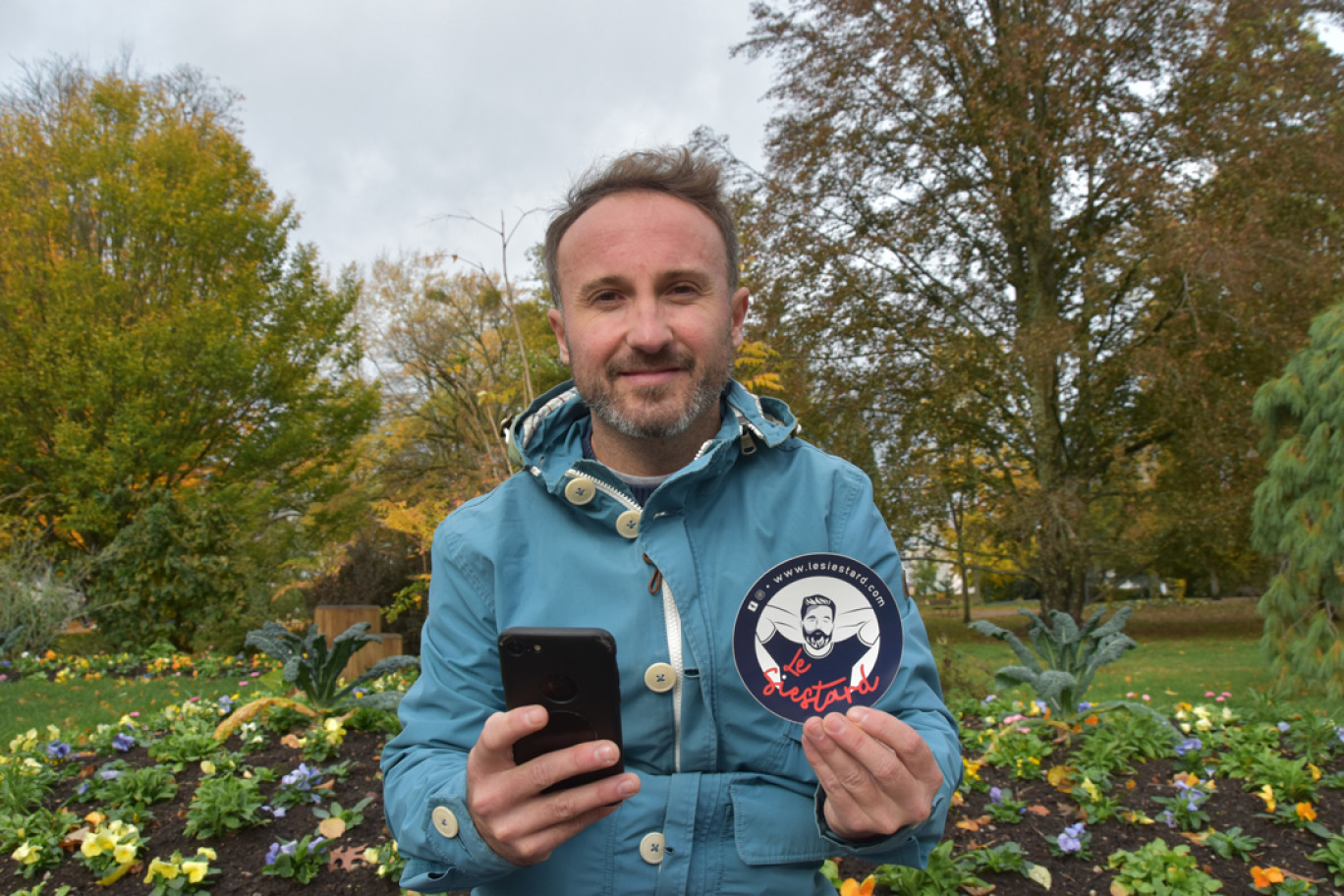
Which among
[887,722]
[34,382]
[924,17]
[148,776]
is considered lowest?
[148,776]

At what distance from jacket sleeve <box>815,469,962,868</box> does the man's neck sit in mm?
322

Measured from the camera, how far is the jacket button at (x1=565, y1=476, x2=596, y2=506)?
5.49 feet

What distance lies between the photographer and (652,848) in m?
1.51

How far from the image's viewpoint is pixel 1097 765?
3482mm

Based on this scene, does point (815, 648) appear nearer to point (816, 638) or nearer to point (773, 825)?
point (816, 638)

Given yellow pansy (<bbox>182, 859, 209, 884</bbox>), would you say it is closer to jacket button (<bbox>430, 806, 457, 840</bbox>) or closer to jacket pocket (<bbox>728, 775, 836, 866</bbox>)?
jacket button (<bbox>430, 806, 457, 840</bbox>)

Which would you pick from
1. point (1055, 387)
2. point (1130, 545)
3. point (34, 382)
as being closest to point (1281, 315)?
point (1055, 387)

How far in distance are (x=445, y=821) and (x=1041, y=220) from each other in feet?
48.3

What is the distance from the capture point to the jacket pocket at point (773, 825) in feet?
4.97

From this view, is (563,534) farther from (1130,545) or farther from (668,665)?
(1130,545)

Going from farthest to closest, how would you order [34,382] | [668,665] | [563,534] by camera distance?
[34,382] → [563,534] → [668,665]

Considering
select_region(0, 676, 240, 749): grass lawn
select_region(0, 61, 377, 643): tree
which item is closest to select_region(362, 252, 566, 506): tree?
select_region(0, 61, 377, 643): tree

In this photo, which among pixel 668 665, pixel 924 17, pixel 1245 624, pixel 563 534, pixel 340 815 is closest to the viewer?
pixel 668 665

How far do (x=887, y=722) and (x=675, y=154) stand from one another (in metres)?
1.41
